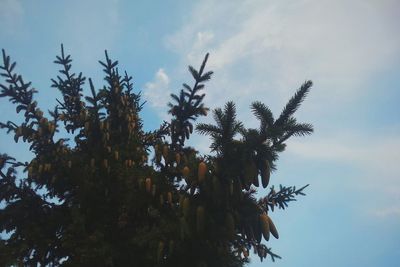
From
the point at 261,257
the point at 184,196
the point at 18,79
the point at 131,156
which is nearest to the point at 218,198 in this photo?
the point at 184,196

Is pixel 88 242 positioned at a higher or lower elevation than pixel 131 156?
lower

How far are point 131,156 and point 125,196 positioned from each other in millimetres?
1703

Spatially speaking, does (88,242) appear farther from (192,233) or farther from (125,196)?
(192,233)

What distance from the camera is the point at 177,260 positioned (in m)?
9.48

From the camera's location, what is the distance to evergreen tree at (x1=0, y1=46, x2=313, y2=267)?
847 cm

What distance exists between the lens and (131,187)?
10.8 meters

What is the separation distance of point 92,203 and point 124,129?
9.44ft

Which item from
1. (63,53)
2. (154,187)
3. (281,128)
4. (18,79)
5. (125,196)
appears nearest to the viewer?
(281,128)

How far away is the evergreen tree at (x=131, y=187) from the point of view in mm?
8469

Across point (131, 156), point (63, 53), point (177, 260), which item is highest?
point (63, 53)

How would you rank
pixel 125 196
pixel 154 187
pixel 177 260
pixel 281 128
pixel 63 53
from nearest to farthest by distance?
pixel 281 128 < pixel 177 260 < pixel 154 187 < pixel 125 196 < pixel 63 53

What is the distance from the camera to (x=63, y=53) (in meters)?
13.1

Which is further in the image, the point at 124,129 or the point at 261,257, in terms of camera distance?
the point at 124,129

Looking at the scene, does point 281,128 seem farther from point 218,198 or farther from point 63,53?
point 63,53
